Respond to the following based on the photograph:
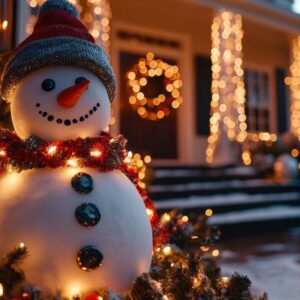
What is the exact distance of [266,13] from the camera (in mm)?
9289

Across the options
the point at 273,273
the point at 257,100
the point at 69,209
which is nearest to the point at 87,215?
the point at 69,209

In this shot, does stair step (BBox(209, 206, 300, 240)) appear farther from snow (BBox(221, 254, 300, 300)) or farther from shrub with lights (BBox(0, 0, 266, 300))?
shrub with lights (BBox(0, 0, 266, 300))

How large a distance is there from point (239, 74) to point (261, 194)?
2808 millimetres

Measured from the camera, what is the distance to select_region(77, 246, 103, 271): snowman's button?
1814 mm

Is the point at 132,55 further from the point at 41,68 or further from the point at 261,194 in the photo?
the point at 41,68

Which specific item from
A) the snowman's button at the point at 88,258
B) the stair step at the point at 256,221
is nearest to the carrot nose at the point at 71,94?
the snowman's button at the point at 88,258

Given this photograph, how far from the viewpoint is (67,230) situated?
6.03 ft

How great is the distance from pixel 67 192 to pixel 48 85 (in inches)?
22.5

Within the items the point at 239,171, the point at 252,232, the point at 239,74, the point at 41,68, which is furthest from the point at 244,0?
the point at 41,68

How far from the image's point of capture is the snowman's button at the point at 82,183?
192 cm

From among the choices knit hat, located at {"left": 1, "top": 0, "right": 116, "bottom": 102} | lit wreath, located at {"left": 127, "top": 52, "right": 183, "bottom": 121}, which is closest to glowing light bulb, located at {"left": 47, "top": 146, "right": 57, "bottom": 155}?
knit hat, located at {"left": 1, "top": 0, "right": 116, "bottom": 102}

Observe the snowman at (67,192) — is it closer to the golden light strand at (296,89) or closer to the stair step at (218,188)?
the stair step at (218,188)

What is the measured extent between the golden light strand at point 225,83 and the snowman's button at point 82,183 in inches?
262

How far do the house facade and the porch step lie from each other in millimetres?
971
